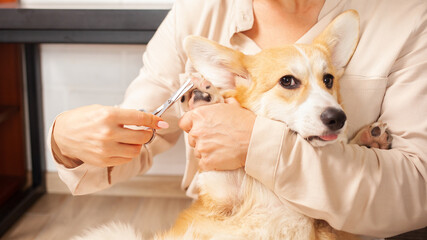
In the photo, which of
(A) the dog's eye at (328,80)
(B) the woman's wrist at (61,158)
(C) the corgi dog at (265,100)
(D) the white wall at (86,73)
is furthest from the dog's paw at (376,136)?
(D) the white wall at (86,73)

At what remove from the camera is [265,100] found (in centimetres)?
79

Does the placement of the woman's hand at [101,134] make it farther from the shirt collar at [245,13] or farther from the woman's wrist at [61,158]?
the shirt collar at [245,13]

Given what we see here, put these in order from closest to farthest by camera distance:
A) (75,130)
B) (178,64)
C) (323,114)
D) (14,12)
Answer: (323,114), (75,130), (178,64), (14,12)

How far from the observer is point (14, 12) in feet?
4.38

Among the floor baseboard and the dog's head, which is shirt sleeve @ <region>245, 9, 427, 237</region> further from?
the floor baseboard

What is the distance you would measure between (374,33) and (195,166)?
1.75ft

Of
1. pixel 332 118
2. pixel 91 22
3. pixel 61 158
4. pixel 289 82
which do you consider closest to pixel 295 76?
pixel 289 82

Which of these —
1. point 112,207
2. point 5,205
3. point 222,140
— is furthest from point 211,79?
point 5,205

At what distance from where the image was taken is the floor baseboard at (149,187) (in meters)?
1.96

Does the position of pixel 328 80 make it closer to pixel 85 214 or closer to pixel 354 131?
pixel 354 131

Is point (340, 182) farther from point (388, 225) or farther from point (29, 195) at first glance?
point (29, 195)

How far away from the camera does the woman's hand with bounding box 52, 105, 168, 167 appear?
760mm

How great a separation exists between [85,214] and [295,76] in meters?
1.36

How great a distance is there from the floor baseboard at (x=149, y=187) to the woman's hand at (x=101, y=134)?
111 cm
